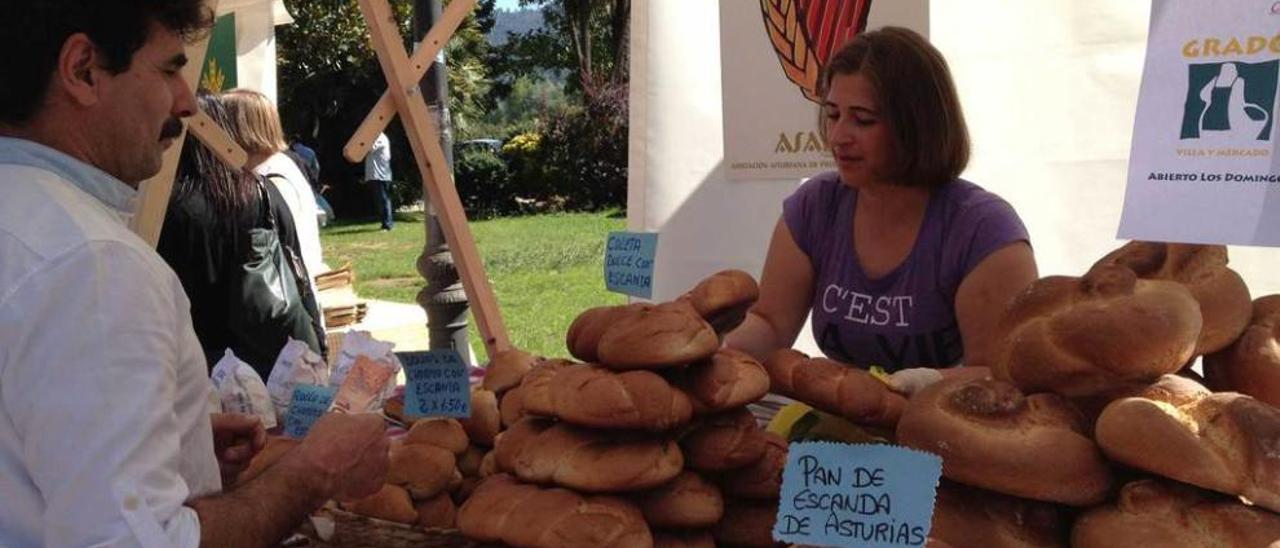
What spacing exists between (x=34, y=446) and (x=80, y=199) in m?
0.26

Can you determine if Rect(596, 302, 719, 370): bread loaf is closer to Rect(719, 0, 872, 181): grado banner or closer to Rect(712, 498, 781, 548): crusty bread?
Rect(712, 498, 781, 548): crusty bread

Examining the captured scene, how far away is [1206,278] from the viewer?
1269 millimetres

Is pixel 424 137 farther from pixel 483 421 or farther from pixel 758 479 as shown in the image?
pixel 758 479

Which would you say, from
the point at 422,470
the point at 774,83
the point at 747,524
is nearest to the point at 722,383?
the point at 747,524

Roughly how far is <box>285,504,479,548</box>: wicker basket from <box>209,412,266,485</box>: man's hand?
0.51ft

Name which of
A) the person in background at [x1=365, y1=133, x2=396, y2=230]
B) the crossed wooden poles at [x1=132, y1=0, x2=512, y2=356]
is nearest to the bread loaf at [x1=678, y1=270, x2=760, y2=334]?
the crossed wooden poles at [x1=132, y1=0, x2=512, y2=356]

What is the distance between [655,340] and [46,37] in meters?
0.77

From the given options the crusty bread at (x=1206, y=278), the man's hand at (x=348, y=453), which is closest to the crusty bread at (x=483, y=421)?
the man's hand at (x=348, y=453)

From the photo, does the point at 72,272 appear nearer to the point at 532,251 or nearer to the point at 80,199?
the point at 80,199

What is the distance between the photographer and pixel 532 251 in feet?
42.4

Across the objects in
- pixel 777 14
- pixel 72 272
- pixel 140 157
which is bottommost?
pixel 72 272

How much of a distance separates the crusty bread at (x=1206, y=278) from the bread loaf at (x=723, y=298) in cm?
58

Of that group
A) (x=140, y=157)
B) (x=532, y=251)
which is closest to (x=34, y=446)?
(x=140, y=157)

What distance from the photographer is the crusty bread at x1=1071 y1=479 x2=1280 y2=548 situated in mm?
1064
